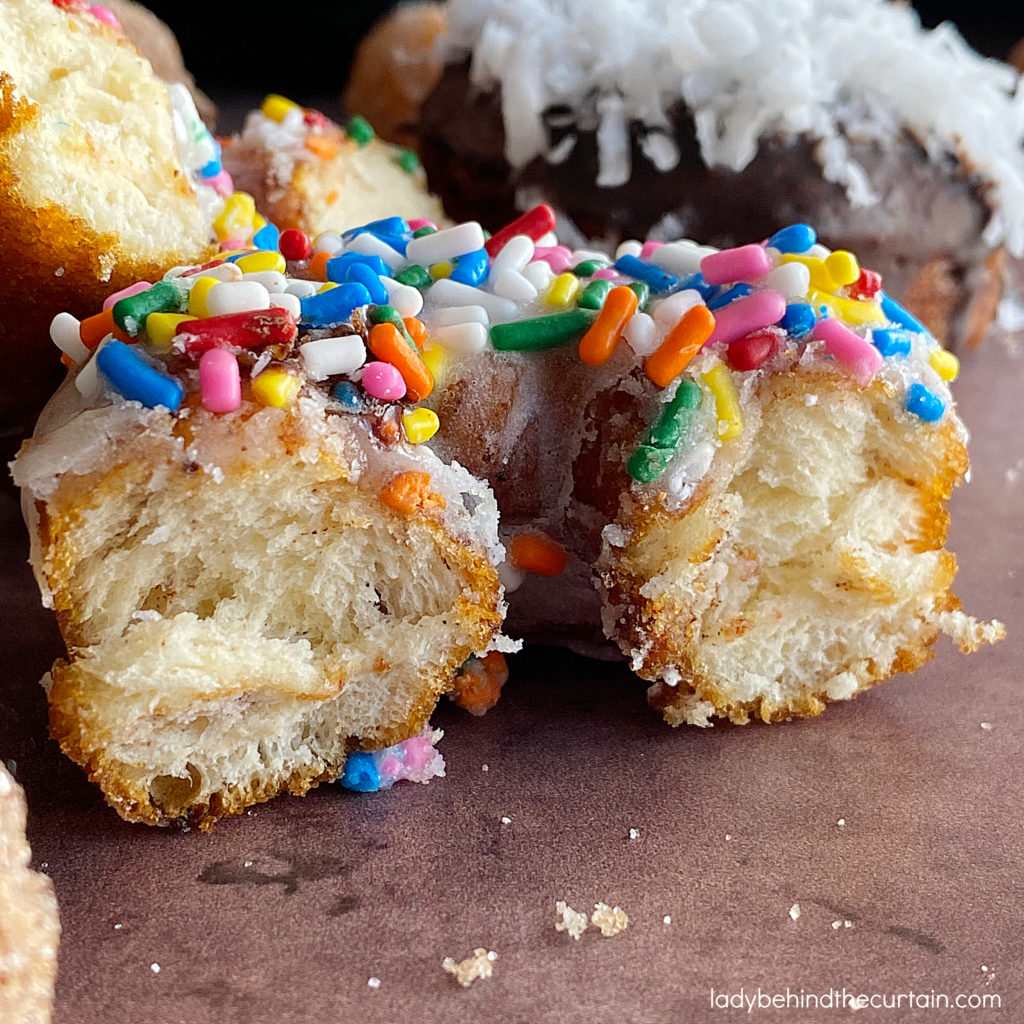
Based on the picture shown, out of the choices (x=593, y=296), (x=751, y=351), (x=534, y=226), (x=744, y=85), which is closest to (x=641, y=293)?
(x=593, y=296)

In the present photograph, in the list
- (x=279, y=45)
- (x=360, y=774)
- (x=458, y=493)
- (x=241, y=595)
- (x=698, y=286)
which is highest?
(x=698, y=286)

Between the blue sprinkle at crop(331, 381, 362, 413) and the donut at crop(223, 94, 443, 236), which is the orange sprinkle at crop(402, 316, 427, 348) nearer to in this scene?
the blue sprinkle at crop(331, 381, 362, 413)

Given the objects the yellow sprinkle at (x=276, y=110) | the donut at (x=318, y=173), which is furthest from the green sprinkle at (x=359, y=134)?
the yellow sprinkle at (x=276, y=110)

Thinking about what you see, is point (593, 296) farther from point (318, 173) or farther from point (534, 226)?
point (318, 173)

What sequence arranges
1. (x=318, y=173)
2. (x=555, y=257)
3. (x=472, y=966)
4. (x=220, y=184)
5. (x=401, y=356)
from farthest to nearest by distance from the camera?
1. (x=318, y=173)
2. (x=220, y=184)
3. (x=555, y=257)
4. (x=401, y=356)
5. (x=472, y=966)

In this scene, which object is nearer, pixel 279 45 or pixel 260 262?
pixel 260 262

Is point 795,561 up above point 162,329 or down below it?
below

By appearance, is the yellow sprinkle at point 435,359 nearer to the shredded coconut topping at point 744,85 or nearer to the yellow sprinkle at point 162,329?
the yellow sprinkle at point 162,329
